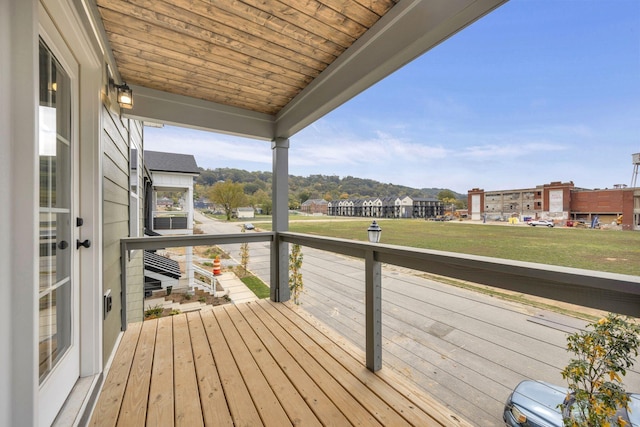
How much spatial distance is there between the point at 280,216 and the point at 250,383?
201 cm

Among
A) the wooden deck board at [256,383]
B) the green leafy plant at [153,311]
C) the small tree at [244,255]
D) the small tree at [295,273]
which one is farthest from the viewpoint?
the green leafy plant at [153,311]

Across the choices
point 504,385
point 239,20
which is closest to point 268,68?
point 239,20

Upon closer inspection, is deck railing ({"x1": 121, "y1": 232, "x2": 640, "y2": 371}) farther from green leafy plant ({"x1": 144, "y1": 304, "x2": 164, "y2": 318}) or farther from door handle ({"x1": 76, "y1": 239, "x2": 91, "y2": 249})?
green leafy plant ({"x1": 144, "y1": 304, "x2": 164, "y2": 318})

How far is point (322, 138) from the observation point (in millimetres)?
3559

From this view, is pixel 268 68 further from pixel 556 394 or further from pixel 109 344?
pixel 556 394

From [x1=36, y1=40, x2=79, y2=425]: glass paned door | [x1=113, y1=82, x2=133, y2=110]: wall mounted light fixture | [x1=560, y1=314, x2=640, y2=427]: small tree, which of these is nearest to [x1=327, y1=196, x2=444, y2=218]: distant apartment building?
[x1=560, y1=314, x2=640, y2=427]: small tree

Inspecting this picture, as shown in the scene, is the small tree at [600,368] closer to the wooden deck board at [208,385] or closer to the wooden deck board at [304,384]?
the wooden deck board at [304,384]

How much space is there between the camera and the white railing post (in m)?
1.93

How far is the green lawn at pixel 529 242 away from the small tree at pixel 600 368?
22 cm

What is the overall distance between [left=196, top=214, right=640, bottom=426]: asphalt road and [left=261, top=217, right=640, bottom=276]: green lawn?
0.25m

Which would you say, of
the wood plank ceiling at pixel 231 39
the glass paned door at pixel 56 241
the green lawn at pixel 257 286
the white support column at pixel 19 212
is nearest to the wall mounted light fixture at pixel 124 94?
the wood plank ceiling at pixel 231 39

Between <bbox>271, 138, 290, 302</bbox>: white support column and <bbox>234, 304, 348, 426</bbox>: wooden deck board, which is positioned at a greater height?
<bbox>271, 138, 290, 302</bbox>: white support column

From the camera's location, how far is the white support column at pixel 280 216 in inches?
133

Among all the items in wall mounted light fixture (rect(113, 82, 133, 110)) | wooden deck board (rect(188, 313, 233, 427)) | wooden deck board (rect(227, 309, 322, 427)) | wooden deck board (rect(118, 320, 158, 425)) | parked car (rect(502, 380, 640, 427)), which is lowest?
wooden deck board (rect(118, 320, 158, 425))
